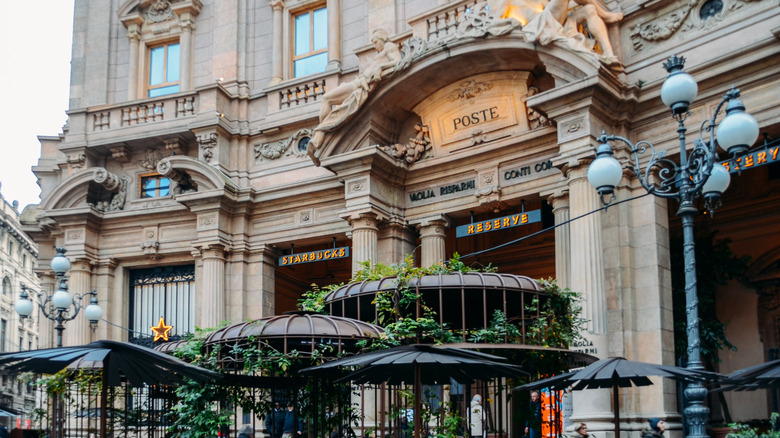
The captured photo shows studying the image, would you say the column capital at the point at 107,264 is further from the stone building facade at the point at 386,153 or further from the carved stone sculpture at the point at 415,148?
the carved stone sculpture at the point at 415,148

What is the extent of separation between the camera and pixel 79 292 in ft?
85.0

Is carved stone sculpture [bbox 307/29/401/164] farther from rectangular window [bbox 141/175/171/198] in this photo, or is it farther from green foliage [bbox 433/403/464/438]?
green foliage [bbox 433/403/464/438]

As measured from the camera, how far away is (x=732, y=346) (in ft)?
68.7

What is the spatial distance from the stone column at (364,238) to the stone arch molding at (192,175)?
4523 mm

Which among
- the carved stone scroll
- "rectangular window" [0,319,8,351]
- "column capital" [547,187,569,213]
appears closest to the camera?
"column capital" [547,187,569,213]

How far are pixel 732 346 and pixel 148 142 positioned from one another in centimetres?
1677

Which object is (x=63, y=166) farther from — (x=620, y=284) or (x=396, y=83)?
(x=620, y=284)

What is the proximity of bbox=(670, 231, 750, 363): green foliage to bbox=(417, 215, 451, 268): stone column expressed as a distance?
5.38m

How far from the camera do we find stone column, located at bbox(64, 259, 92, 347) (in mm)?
25438

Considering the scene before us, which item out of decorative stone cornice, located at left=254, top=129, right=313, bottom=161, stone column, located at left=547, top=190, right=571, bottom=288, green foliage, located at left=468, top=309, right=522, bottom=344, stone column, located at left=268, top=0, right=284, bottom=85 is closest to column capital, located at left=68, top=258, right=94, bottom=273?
decorative stone cornice, located at left=254, top=129, right=313, bottom=161

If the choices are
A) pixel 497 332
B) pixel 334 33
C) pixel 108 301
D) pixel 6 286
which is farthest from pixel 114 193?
pixel 6 286

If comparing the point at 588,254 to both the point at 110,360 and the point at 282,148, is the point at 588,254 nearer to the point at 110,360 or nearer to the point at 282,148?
the point at 110,360

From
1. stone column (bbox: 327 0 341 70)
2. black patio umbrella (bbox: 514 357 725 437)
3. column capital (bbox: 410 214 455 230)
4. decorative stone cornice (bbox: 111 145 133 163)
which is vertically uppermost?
stone column (bbox: 327 0 341 70)

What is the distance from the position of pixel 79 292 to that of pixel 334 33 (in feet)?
34.1
